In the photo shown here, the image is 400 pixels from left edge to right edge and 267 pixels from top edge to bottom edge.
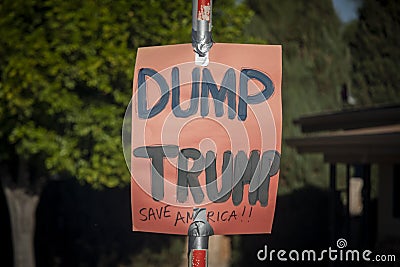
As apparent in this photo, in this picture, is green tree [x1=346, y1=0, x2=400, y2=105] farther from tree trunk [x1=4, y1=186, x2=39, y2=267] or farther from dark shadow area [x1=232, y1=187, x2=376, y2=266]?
tree trunk [x1=4, y1=186, x2=39, y2=267]

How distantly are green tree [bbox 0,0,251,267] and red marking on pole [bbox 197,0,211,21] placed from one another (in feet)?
19.3

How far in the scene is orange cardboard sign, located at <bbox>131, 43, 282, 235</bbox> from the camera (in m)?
3.77

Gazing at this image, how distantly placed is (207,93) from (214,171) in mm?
365

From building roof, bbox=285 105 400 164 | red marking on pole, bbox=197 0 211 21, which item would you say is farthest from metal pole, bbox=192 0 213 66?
building roof, bbox=285 105 400 164

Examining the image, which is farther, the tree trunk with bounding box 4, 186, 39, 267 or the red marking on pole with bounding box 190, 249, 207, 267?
the tree trunk with bounding box 4, 186, 39, 267

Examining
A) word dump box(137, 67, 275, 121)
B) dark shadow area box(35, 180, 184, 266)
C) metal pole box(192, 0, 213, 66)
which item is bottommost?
word dump box(137, 67, 275, 121)

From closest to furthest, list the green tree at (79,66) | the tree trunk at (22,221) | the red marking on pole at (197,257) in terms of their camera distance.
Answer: the red marking on pole at (197,257) < the green tree at (79,66) < the tree trunk at (22,221)

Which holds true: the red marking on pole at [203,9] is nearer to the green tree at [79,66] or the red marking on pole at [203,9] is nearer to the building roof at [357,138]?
the green tree at [79,66]

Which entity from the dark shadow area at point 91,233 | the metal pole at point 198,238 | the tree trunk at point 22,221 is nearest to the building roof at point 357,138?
the dark shadow area at point 91,233

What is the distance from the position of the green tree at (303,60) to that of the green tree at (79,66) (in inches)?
177

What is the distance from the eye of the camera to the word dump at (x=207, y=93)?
3805 mm

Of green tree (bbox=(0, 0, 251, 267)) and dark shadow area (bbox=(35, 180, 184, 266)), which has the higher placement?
green tree (bbox=(0, 0, 251, 267))

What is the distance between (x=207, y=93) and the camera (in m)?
3.82

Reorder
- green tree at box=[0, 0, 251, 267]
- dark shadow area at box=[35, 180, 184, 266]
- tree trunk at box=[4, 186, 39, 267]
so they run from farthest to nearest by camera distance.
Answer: dark shadow area at box=[35, 180, 184, 266] < tree trunk at box=[4, 186, 39, 267] < green tree at box=[0, 0, 251, 267]
